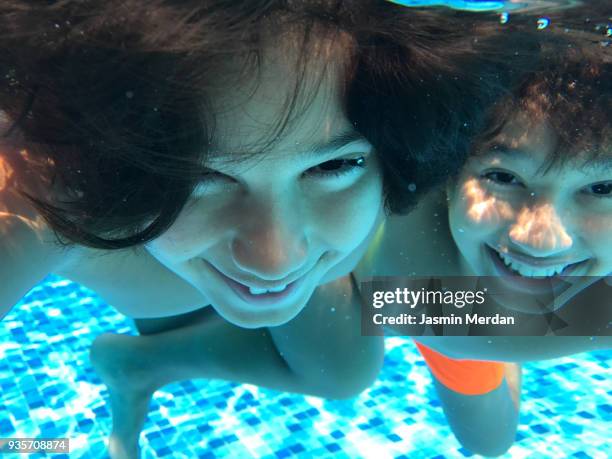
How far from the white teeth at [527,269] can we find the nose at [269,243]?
3.16ft

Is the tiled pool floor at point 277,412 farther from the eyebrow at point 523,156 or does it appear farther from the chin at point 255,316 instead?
the eyebrow at point 523,156

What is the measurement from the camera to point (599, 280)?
266cm

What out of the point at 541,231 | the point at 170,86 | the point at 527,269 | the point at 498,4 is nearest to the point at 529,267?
the point at 527,269

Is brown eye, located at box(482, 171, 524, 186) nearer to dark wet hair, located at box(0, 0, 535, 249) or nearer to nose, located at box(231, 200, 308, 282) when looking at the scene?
dark wet hair, located at box(0, 0, 535, 249)

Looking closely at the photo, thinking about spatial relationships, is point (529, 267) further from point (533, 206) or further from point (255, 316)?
point (255, 316)

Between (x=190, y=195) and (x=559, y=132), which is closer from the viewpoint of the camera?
(x=190, y=195)

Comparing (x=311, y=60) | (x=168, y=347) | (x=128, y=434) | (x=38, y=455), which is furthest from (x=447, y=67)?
(x=38, y=455)

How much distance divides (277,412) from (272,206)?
3.16 m

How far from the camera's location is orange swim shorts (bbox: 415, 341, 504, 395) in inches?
142

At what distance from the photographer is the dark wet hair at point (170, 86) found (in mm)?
1297

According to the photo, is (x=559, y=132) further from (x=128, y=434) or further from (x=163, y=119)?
(x=128, y=434)

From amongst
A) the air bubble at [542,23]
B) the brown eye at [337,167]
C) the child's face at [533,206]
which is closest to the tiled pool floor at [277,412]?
the child's face at [533,206]

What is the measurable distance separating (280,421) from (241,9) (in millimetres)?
3581

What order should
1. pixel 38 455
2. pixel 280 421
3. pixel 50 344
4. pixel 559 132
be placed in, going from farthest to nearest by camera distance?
pixel 50 344 → pixel 280 421 → pixel 38 455 → pixel 559 132
